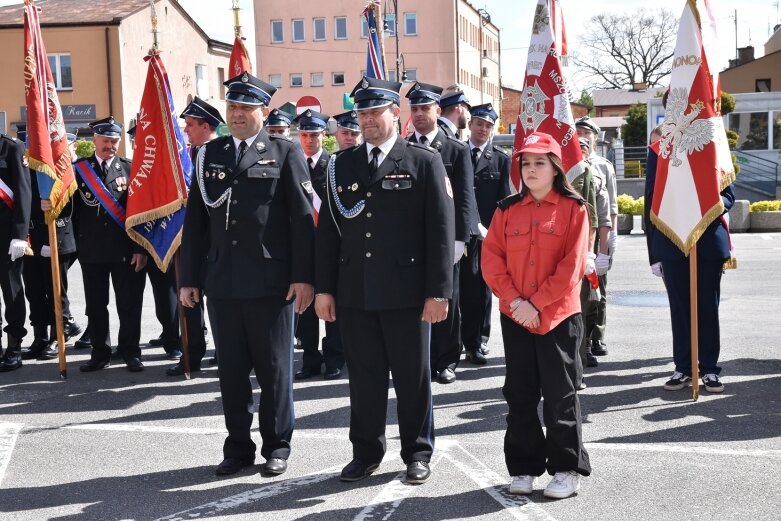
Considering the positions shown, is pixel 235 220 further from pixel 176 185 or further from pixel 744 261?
pixel 744 261

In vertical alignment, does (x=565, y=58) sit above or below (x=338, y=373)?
above

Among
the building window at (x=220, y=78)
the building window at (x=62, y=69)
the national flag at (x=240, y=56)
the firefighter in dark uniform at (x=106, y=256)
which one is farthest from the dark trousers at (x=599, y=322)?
the building window at (x=220, y=78)

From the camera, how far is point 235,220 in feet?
19.1

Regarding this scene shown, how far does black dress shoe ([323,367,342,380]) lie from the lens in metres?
8.36

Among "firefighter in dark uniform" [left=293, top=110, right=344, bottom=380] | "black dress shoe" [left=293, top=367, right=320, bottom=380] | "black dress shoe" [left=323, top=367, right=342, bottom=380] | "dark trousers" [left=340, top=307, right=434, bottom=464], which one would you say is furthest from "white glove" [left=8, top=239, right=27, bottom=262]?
"dark trousers" [left=340, top=307, right=434, bottom=464]

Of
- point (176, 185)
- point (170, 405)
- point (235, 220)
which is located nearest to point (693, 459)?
point (235, 220)

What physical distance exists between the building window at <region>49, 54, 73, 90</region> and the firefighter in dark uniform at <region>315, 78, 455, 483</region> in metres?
44.1

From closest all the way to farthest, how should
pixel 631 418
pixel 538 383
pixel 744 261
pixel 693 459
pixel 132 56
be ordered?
pixel 538 383 → pixel 693 459 → pixel 631 418 → pixel 744 261 → pixel 132 56

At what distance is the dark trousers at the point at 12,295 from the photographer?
911 centimetres

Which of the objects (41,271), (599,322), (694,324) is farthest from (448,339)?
(41,271)

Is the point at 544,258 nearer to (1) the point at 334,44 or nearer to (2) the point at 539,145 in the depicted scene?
(2) the point at 539,145

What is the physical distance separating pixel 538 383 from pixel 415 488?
2.92ft

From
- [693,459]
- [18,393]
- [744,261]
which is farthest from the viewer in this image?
[744,261]

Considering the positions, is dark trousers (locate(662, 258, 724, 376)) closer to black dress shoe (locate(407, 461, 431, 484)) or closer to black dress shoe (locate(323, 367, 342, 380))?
black dress shoe (locate(323, 367, 342, 380))
